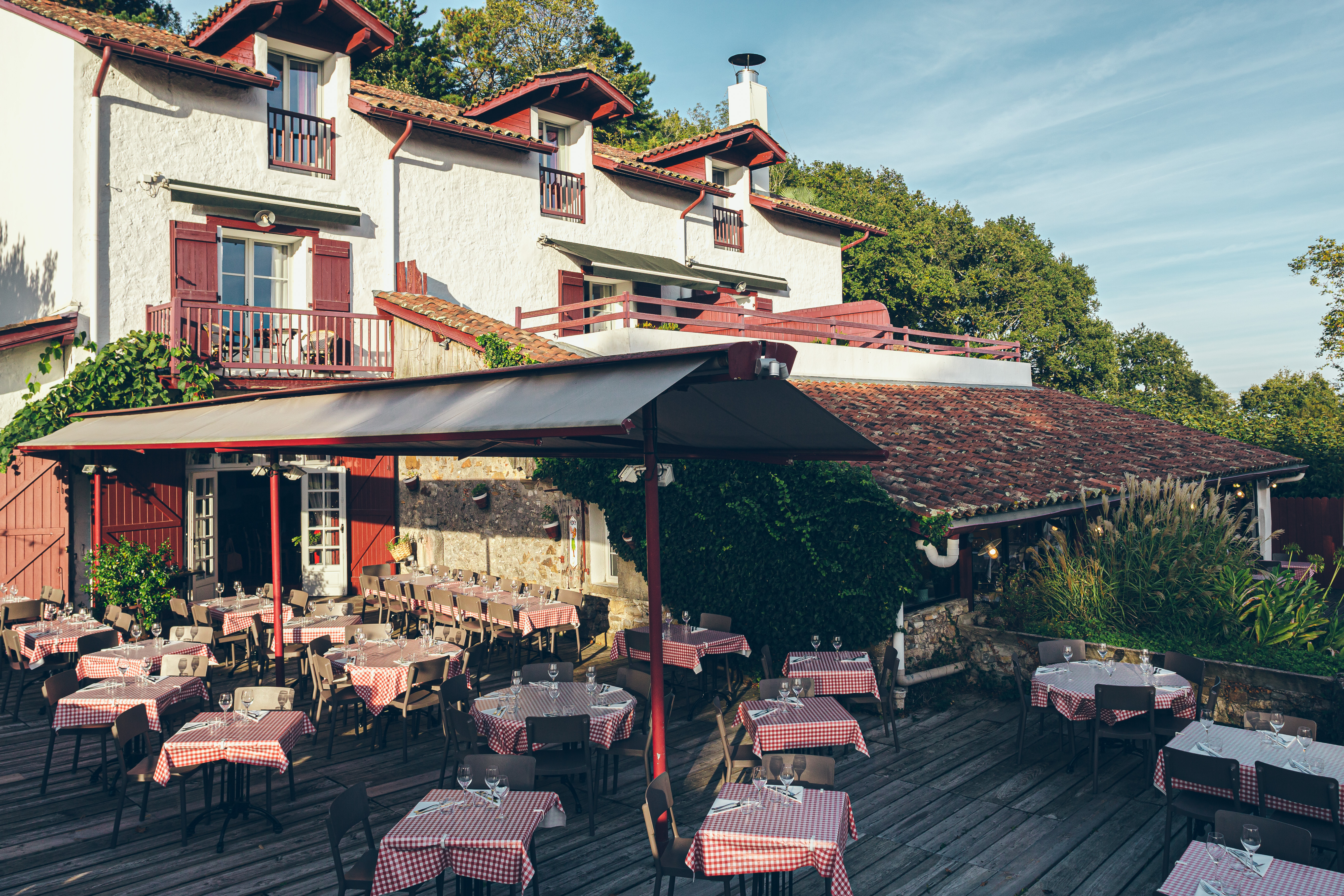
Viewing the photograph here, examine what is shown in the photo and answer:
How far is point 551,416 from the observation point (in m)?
4.61

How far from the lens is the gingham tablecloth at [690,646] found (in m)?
8.22

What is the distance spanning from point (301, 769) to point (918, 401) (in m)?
11.4

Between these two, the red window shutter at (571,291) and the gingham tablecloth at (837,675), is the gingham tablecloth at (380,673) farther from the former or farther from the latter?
the red window shutter at (571,291)

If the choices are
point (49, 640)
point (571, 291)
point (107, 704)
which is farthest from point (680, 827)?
point (571, 291)

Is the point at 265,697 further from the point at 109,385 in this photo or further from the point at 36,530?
the point at 36,530

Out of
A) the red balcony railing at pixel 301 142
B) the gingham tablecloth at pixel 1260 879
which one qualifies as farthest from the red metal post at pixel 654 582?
the red balcony railing at pixel 301 142

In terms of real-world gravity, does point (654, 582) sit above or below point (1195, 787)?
above

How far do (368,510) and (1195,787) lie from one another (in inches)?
500

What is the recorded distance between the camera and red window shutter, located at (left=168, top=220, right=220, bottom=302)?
1209cm

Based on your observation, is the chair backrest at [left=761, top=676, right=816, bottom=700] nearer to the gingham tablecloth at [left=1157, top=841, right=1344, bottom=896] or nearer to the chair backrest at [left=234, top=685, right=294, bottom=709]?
the gingham tablecloth at [left=1157, top=841, right=1344, bottom=896]

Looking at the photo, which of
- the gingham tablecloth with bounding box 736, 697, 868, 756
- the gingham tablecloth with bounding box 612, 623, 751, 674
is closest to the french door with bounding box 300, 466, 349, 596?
the gingham tablecloth with bounding box 612, 623, 751, 674

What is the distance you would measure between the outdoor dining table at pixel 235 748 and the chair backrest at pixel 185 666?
1.25 meters

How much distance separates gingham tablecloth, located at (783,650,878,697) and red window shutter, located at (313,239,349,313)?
31.7 feet

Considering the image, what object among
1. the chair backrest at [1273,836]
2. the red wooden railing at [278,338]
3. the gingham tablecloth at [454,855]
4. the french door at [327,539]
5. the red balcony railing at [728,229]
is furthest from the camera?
the red balcony railing at [728,229]
